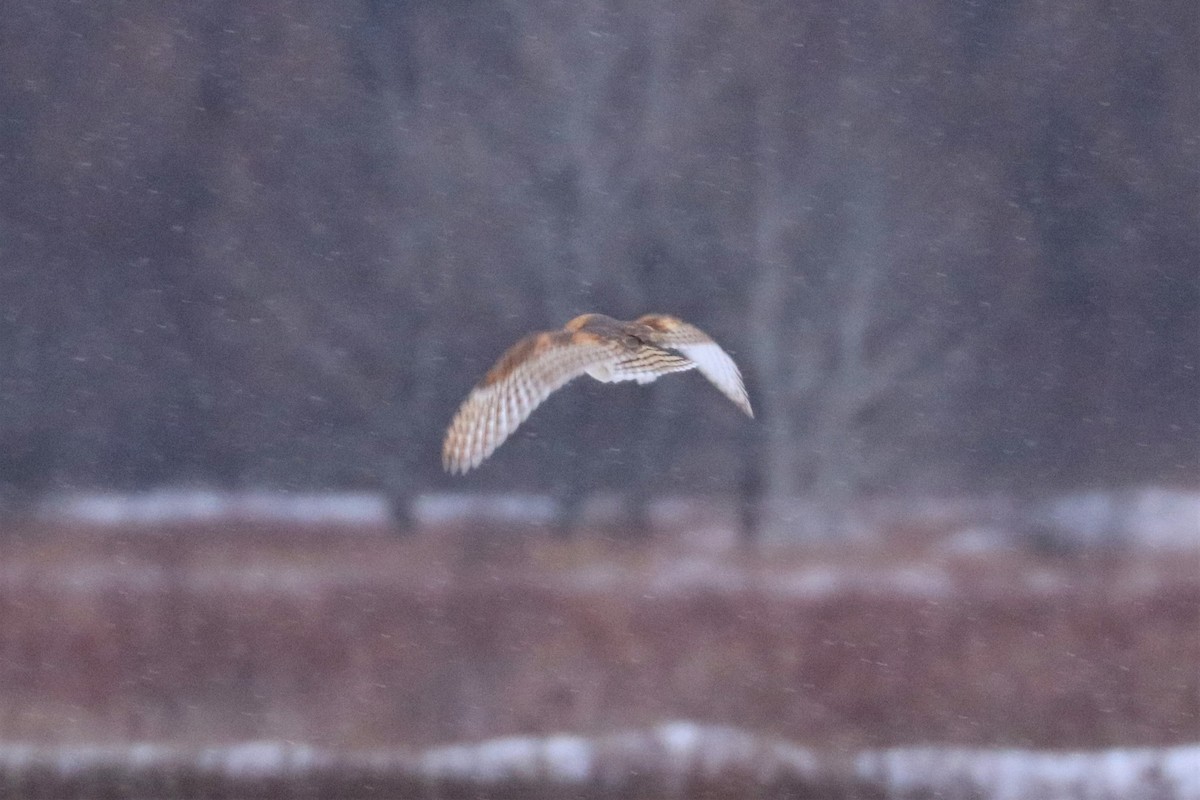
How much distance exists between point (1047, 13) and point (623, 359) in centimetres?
229

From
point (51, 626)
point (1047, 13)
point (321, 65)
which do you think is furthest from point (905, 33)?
point (51, 626)

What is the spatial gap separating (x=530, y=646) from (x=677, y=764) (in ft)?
2.03

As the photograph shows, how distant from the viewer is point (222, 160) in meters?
4.16

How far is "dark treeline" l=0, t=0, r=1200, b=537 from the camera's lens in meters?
4.13

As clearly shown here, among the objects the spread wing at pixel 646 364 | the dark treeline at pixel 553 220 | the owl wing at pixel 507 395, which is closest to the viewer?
the owl wing at pixel 507 395

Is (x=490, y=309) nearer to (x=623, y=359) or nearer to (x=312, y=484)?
(x=312, y=484)

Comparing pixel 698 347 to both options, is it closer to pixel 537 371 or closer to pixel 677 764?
pixel 537 371

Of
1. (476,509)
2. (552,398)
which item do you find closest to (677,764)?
(476,509)

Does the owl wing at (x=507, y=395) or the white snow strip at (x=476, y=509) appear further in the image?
the white snow strip at (x=476, y=509)

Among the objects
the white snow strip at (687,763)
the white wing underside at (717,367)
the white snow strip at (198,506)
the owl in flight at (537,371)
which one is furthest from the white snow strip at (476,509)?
the owl in flight at (537,371)

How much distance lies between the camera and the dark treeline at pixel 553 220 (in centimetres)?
413

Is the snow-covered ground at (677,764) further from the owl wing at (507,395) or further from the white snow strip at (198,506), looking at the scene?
the owl wing at (507,395)

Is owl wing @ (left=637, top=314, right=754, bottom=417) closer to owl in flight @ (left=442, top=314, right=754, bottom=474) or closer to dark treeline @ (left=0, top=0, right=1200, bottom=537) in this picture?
owl in flight @ (left=442, top=314, right=754, bottom=474)

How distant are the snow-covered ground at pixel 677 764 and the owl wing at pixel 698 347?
1.31 m
